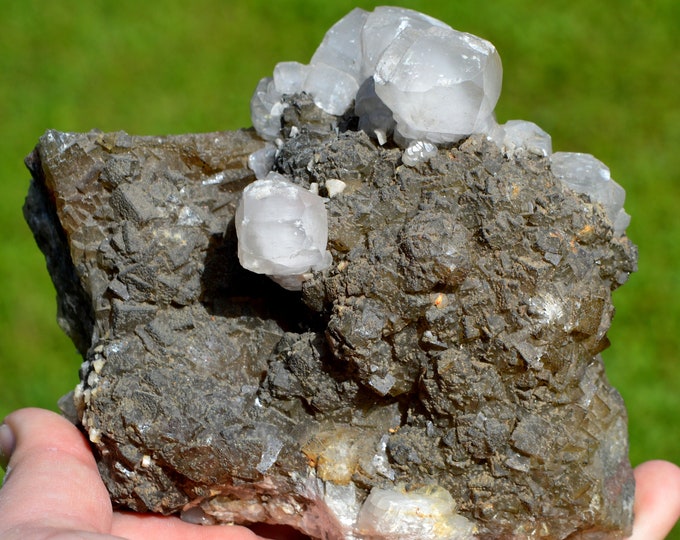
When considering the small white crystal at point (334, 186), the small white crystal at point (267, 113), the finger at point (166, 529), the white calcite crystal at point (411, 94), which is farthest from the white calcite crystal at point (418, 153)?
the finger at point (166, 529)

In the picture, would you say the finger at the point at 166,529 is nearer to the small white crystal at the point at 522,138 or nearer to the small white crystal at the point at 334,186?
the small white crystal at the point at 334,186

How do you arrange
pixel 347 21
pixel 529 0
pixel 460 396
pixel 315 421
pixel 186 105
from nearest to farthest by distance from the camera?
pixel 460 396 < pixel 315 421 < pixel 347 21 < pixel 186 105 < pixel 529 0

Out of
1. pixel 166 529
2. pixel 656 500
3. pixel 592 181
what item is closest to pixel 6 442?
pixel 166 529

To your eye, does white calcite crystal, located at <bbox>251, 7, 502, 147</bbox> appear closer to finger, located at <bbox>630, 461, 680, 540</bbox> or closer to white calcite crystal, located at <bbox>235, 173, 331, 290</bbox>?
white calcite crystal, located at <bbox>235, 173, 331, 290</bbox>

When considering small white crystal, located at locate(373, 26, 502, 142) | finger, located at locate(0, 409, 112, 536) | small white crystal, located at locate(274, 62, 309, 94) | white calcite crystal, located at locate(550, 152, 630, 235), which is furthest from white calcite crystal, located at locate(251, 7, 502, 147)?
finger, located at locate(0, 409, 112, 536)

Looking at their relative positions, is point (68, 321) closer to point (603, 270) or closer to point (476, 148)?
point (476, 148)

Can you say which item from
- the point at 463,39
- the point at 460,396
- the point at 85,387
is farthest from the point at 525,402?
the point at 85,387
